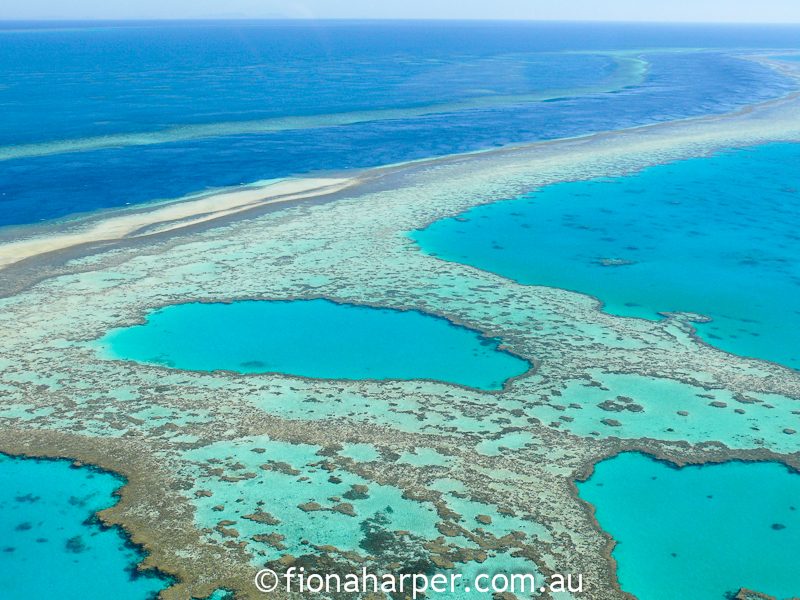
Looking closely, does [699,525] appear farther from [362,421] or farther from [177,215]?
[177,215]

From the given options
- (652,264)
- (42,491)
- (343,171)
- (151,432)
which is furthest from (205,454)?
(343,171)

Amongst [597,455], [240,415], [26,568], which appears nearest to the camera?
[26,568]

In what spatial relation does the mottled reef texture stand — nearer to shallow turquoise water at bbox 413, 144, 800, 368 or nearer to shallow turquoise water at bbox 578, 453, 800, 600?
shallow turquoise water at bbox 578, 453, 800, 600

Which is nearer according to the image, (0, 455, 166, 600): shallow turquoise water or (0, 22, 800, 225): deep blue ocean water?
(0, 455, 166, 600): shallow turquoise water

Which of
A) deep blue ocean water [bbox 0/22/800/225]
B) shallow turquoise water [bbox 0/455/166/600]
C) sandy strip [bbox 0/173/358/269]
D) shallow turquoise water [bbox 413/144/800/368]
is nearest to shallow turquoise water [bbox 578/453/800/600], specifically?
shallow turquoise water [bbox 413/144/800/368]

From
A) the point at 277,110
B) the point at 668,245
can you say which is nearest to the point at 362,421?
the point at 668,245

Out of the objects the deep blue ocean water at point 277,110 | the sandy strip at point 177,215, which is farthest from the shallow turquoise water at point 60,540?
the deep blue ocean water at point 277,110

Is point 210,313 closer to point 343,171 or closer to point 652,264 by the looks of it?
point 652,264
